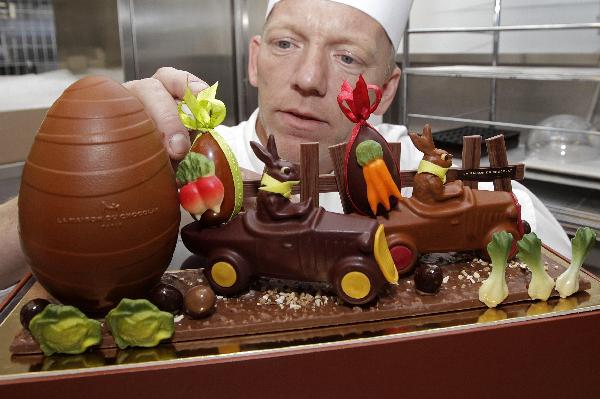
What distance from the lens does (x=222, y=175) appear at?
53cm

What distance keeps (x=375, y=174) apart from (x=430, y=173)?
0.22 feet

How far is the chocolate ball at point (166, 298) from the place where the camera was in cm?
51

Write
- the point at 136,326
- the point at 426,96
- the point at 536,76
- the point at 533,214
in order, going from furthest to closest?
the point at 426,96 < the point at 536,76 < the point at 533,214 < the point at 136,326

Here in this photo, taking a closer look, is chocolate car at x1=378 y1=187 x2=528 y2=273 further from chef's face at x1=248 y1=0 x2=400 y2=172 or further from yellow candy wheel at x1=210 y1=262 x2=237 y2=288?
chef's face at x1=248 y1=0 x2=400 y2=172

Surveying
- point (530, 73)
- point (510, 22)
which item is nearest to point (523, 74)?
point (530, 73)

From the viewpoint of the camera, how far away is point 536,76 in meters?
1.47

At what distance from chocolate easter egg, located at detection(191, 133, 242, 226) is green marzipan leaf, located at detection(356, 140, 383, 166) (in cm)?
A: 12

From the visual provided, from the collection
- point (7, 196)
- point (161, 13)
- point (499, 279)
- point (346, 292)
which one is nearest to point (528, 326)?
point (499, 279)

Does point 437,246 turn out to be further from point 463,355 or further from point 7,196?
point 7,196

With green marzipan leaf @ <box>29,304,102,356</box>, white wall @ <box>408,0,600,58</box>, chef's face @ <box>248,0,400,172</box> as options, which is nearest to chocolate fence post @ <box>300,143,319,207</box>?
green marzipan leaf @ <box>29,304,102,356</box>

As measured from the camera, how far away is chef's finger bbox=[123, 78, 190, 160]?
0.65 m

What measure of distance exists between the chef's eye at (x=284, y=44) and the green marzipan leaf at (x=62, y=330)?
71cm

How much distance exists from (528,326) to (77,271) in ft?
1.27

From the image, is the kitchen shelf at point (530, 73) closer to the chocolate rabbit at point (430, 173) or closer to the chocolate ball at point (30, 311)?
the chocolate rabbit at point (430, 173)
